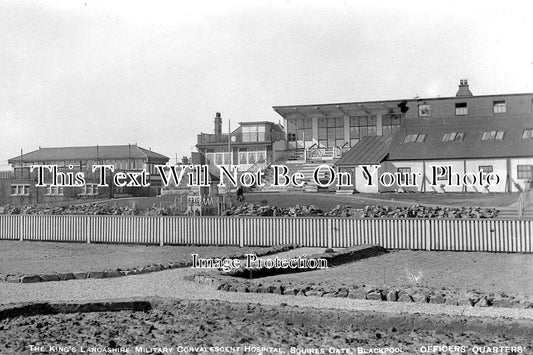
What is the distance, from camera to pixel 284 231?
2594 cm

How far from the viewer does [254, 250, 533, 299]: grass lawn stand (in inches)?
631

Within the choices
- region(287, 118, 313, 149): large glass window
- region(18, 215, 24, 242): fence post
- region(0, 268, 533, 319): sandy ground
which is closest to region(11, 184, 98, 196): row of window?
region(287, 118, 313, 149): large glass window

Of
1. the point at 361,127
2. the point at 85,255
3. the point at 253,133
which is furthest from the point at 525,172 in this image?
the point at 85,255

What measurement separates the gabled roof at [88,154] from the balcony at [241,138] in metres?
11.6

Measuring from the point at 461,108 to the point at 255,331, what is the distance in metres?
52.8

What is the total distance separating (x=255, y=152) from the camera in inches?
2564

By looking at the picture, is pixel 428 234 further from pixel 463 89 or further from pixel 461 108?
pixel 463 89

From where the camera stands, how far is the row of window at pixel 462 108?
5850 cm

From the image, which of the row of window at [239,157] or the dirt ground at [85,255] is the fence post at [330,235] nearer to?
the dirt ground at [85,255]

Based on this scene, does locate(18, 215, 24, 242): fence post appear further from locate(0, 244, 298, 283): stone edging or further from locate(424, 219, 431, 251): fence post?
locate(424, 219, 431, 251): fence post

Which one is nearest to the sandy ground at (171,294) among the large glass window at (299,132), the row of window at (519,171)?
the row of window at (519,171)

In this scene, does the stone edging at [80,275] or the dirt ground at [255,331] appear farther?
the stone edging at [80,275]

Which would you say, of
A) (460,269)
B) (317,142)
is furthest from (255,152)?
(460,269)

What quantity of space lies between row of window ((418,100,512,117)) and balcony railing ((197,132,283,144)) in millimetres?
14076
